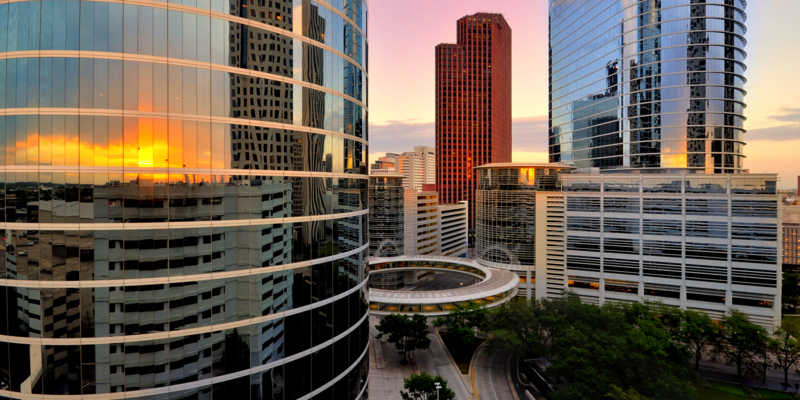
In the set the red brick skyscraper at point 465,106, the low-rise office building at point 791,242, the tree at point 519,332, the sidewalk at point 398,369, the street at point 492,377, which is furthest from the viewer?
the red brick skyscraper at point 465,106

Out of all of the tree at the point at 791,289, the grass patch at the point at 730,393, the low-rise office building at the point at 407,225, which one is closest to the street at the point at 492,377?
the grass patch at the point at 730,393

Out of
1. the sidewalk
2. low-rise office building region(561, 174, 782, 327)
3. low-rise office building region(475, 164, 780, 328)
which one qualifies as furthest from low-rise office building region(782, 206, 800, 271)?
the sidewalk

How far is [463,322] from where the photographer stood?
49031 millimetres

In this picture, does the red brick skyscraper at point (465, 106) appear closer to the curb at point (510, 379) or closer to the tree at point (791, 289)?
the tree at point (791, 289)

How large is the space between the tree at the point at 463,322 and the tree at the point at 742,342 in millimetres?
28195

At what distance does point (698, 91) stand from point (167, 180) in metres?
89.3

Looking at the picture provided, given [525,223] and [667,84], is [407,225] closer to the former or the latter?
[525,223]

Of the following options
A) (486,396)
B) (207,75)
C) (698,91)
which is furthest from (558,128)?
(207,75)

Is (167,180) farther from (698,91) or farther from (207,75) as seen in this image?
(698,91)

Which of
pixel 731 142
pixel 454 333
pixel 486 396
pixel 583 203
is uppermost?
pixel 731 142

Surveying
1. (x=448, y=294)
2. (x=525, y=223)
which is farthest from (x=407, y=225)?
(x=448, y=294)

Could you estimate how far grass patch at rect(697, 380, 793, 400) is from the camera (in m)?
37.5

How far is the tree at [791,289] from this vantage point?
6552 centimetres

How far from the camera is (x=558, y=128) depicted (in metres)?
97.4
